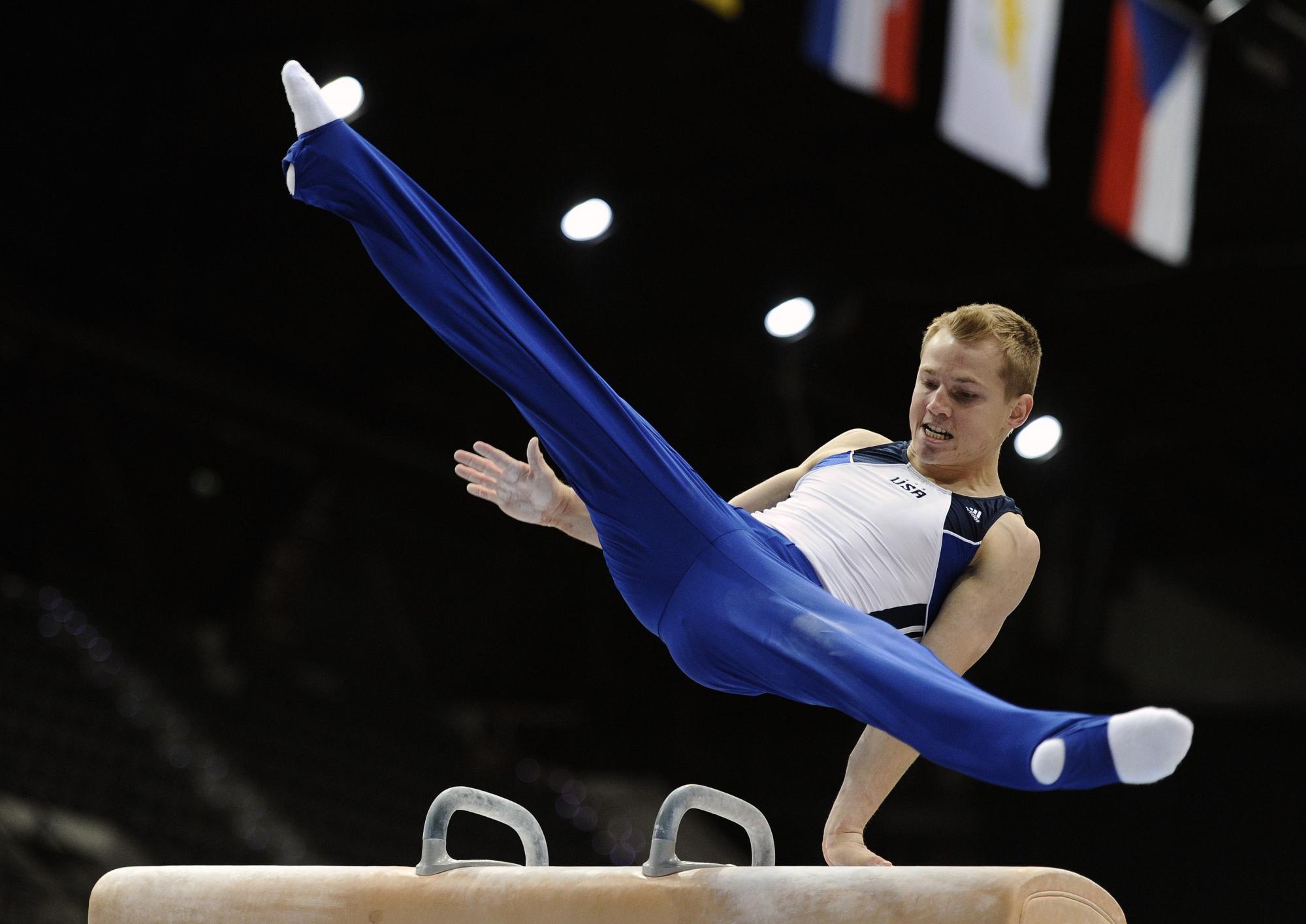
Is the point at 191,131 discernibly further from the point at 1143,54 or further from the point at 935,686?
the point at 935,686

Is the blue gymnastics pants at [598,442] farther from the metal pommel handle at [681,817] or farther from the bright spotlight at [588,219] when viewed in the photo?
the bright spotlight at [588,219]

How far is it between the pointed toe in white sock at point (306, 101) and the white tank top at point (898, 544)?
1.16m

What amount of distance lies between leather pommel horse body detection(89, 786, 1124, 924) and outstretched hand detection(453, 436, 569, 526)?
1.92ft

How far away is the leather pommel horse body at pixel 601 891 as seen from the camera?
205cm

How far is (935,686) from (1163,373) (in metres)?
9.23

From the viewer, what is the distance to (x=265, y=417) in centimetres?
1180

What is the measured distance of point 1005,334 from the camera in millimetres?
2936

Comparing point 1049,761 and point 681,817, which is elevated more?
point 681,817

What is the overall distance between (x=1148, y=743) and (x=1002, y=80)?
479cm

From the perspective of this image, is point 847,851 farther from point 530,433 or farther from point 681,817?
point 530,433

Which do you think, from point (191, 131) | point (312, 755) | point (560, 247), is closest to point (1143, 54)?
point (560, 247)

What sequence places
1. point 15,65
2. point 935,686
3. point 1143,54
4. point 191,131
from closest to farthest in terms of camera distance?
1. point 935,686
2. point 1143,54
3. point 15,65
4. point 191,131

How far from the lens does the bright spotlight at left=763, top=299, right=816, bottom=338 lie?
988 centimetres

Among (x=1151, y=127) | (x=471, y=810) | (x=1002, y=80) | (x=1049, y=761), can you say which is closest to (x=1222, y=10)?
(x=1151, y=127)
